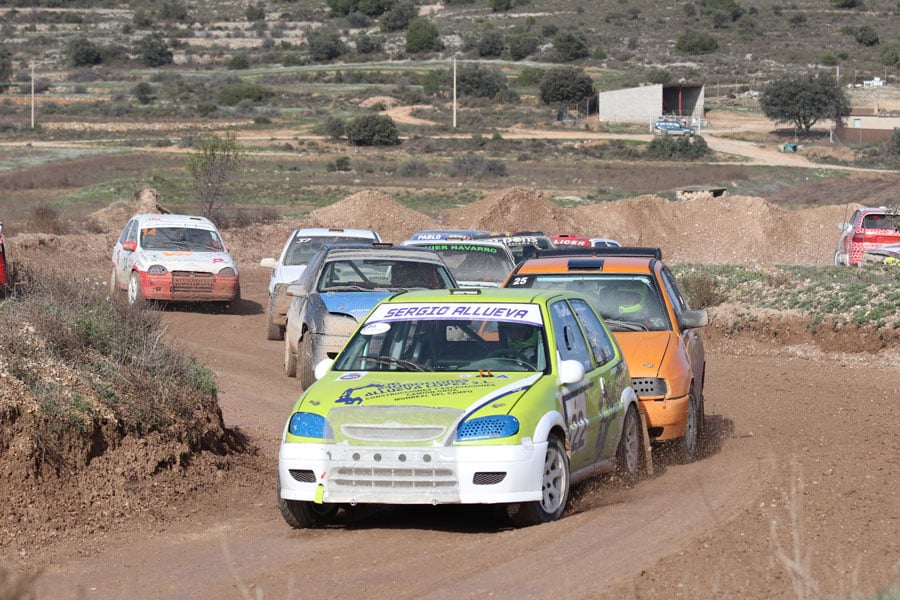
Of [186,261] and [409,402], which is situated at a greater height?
[409,402]

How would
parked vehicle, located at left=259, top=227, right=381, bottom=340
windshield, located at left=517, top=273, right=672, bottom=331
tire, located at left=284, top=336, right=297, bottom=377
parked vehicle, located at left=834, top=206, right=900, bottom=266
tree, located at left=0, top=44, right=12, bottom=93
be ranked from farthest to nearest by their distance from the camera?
tree, located at left=0, top=44, right=12, bottom=93 < parked vehicle, located at left=834, top=206, right=900, bottom=266 < parked vehicle, located at left=259, top=227, right=381, bottom=340 < tire, located at left=284, top=336, right=297, bottom=377 < windshield, located at left=517, top=273, right=672, bottom=331

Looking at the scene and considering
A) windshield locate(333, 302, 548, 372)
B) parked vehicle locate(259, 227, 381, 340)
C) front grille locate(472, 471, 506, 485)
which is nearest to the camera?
front grille locate(472, 471, 506, 485)

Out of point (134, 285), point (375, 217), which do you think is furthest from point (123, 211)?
point (134, 285)

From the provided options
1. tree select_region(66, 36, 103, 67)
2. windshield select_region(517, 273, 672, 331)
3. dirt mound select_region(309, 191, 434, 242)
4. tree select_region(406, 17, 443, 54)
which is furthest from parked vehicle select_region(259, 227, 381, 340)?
tree select_region(406, 17, 443, 54)

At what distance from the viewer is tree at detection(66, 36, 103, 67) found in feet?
443

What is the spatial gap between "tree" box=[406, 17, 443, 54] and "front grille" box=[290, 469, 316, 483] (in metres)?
142

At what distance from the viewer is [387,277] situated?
15.3 metres

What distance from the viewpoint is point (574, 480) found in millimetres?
8359

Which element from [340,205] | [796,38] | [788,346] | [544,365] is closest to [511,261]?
[788,346]

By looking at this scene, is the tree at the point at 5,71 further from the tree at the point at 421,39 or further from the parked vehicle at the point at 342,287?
the parked vehicle at the point at 342,287

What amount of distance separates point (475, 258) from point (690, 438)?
8.31 meters

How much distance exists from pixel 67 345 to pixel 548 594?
5486 mm

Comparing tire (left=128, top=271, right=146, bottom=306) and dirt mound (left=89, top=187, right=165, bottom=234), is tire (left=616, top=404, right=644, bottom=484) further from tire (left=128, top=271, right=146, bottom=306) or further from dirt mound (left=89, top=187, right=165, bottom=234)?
dirt mound (left=89, top=187, right=165, bottom=234)

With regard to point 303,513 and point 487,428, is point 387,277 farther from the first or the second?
point 487,428
